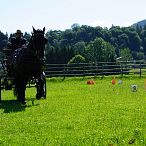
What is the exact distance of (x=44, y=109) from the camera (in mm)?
14438

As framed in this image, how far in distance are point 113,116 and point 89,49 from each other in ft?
373

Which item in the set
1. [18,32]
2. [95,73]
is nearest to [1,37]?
Answer: [95,73]

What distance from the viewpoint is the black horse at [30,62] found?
50.1ft

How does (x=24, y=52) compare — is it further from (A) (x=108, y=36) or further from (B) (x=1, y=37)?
(A) (x=108, y=36)

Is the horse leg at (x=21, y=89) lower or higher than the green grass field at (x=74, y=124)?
higher

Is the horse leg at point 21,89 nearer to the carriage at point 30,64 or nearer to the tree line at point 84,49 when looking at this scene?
the carriage at point 30,64

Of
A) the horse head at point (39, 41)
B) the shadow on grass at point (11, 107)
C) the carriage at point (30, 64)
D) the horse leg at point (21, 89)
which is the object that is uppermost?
the horse head at point (39, 41)

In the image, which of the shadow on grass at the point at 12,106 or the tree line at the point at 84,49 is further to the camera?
the tree line at the point at 84,49

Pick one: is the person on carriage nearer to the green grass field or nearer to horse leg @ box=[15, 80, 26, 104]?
horse leg @ box=[15, 80, 26, 104]

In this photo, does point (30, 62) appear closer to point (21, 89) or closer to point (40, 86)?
point (21, 89)

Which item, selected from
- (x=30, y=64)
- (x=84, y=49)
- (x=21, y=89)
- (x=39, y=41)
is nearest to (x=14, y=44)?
(x=21, y=89)

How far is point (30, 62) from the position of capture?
16.2 meters

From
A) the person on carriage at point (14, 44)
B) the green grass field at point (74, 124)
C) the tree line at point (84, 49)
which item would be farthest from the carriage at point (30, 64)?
the tree line at point (84, 49)

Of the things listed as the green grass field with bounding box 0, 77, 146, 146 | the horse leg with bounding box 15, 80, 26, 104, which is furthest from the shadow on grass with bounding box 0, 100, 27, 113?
the horse leg with bounding box 15, 80, 26, 104
